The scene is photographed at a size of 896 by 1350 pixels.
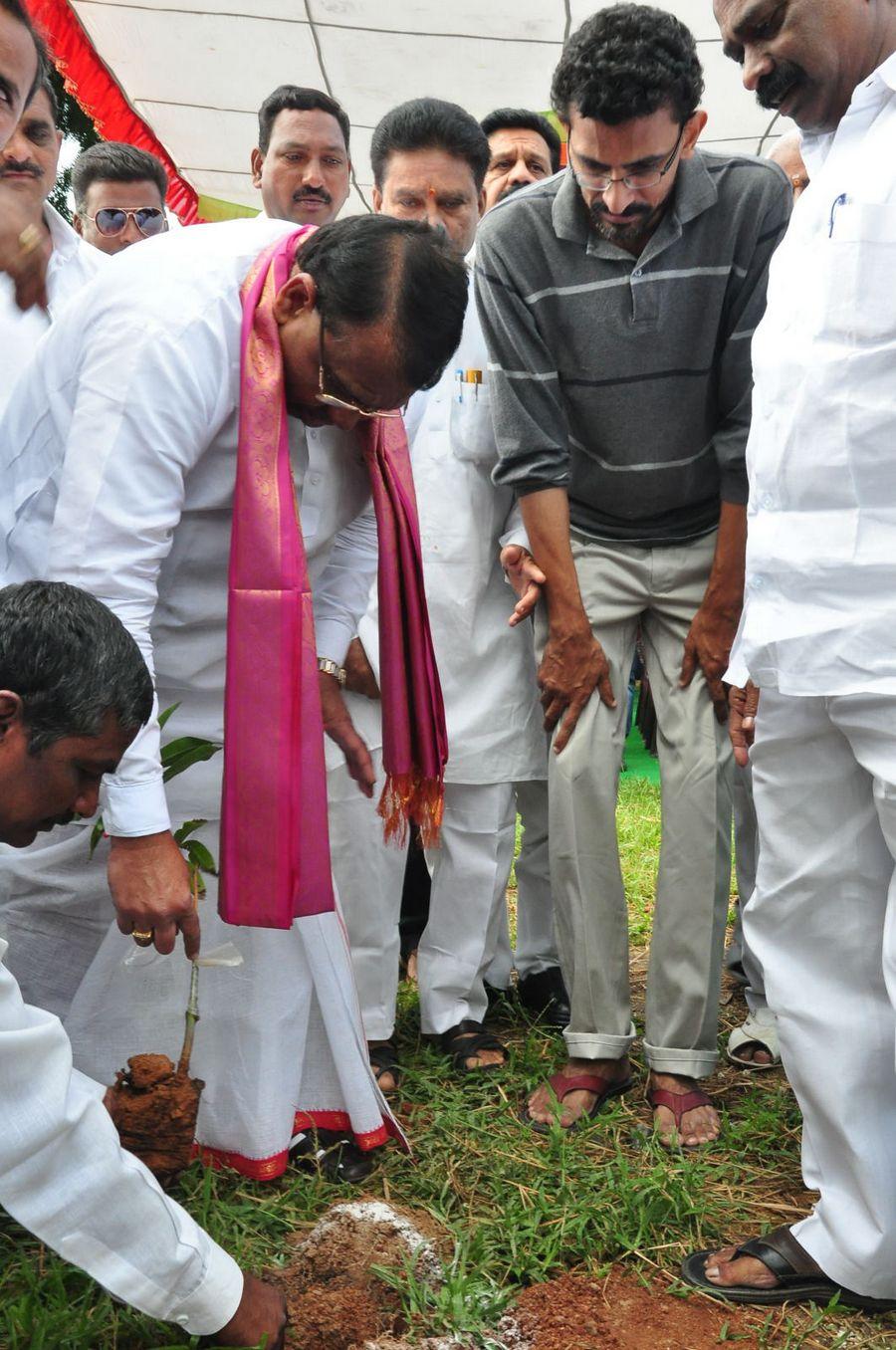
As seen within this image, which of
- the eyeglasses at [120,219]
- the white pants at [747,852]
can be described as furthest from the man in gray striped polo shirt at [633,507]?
the eyeglasses at [120,219]

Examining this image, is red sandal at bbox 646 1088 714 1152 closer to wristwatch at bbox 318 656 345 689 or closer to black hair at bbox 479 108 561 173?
wristwatch at bbox 318 656 345 689

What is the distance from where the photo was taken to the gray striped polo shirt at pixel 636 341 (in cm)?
308

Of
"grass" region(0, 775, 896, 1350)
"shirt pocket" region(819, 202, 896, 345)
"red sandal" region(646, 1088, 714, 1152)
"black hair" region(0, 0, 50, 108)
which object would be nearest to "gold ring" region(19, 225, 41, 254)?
"black hair" region(0, 0, 50, 108)

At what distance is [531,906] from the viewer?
3902 mm

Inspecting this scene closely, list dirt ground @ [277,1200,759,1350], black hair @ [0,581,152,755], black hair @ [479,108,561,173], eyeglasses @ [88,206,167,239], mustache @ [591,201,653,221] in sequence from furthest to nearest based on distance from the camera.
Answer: eyeglasses @ [88,206,167,239], black hair @ [479,108,561,173], mustache @ [591,201,653,221], dirt ground @ [277,1200,759,1350], black hair @ [0,581,152,755]

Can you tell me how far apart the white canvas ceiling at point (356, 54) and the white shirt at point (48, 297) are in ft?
11.6

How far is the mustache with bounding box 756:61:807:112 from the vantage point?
222 cm

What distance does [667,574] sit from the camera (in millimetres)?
3211

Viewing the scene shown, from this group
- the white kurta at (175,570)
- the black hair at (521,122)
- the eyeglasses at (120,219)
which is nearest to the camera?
the white kurta at (175,570)

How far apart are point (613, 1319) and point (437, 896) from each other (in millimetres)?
1420

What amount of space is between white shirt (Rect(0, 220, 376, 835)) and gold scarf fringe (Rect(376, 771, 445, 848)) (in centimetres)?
42

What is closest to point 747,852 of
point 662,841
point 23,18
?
point 662,841

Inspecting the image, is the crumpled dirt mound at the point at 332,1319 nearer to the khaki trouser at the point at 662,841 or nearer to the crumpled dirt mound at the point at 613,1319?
the crumpled dirt mound at the point at 613,1319

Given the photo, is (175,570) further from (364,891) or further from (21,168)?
(21,168)
